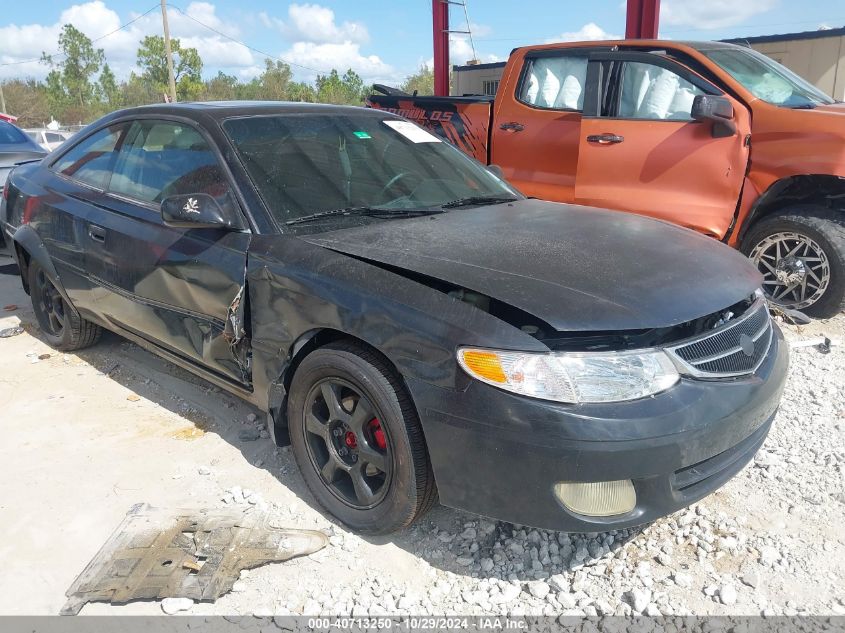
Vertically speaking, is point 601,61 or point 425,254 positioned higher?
point 601,61

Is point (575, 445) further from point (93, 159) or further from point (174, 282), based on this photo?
point (93, 159)

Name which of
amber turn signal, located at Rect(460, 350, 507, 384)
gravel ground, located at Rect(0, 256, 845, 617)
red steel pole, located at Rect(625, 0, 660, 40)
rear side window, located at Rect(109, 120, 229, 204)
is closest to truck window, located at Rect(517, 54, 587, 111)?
gravel ground, located at Rect(0, 256, 845, 617)

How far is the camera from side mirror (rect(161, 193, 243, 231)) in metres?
2.78

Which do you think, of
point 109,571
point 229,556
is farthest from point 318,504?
point 109,571

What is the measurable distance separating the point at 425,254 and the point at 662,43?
12.0 ft

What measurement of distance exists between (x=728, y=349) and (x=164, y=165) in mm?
2757

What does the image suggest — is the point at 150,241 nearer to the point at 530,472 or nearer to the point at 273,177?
the point at 273,177

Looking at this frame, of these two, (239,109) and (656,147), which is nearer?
(239,109)

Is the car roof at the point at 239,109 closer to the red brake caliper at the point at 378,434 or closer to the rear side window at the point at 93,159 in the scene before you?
the rear side window at the point at 93,159

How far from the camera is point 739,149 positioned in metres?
4.62

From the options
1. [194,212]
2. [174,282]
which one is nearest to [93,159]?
[174,282]

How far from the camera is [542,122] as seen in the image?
5.52 metres

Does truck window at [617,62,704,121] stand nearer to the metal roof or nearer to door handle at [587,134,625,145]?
door handle at [587,134,625,145]

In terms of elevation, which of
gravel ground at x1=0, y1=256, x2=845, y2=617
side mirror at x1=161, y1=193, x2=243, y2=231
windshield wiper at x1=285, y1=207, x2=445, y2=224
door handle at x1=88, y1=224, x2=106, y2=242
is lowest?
gravel ground at x1=0, y1=256, x2=845, y2=617
